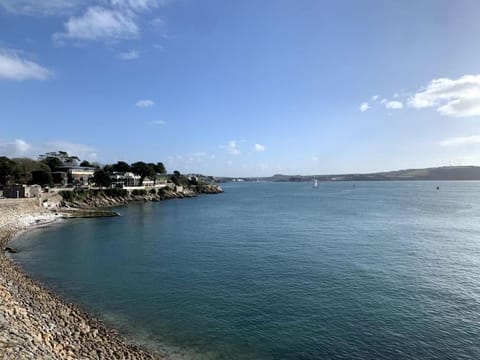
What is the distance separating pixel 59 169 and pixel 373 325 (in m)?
97.7

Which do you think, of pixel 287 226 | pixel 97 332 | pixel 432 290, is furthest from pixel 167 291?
pixel 287 226

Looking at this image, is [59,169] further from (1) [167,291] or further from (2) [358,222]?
(1) [167,291]

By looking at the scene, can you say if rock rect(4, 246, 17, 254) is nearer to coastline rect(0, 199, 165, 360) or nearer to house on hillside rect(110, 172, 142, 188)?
coastline rect(0, 199, 165, 360)

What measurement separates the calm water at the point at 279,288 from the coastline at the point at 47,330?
3.61 feet

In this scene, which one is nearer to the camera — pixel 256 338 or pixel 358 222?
pixel 256 338

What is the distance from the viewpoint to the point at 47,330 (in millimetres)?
13484

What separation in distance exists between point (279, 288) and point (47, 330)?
41.3 feet

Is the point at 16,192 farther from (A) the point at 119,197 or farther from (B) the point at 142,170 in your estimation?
(B) the point at 142,170

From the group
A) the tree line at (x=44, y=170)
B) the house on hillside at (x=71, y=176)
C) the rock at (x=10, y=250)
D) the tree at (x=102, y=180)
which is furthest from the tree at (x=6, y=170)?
the rock at (x=10, y=250)

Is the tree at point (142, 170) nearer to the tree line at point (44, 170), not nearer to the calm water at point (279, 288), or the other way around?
the tree line at point (44, 170)

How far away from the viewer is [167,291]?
20891 millimetres

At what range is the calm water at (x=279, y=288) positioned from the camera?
47.7ft

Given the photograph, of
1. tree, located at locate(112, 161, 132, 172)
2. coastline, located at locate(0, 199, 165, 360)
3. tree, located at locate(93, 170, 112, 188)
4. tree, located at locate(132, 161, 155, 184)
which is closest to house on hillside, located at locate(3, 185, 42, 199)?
tree, located at locate(93, 170, 112, 188)

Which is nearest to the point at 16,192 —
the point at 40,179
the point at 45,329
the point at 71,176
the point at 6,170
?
the point at 6,170
